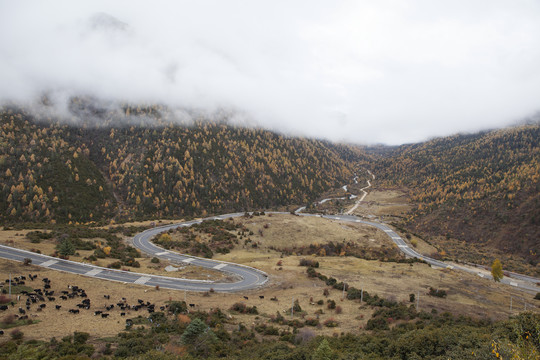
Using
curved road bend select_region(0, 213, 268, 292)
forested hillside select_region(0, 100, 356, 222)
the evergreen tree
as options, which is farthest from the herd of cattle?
forested hillside select_region(0, 100, 356, 222)

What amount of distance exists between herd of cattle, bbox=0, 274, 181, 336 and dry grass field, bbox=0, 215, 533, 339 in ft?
1.49

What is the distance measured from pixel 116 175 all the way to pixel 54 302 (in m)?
148

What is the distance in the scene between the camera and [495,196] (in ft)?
401

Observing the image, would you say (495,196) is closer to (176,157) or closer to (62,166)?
(176,157)

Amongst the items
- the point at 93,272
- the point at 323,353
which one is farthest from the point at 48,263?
the point at 323,353

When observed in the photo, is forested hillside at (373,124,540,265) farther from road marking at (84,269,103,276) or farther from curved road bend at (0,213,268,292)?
road marking at (84,269,103,276)

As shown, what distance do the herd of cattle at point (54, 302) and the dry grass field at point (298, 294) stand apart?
0.45m

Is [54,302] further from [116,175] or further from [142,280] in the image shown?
[116,175]

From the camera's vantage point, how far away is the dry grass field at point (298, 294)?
29172 mm

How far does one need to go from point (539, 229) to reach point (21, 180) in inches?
8328

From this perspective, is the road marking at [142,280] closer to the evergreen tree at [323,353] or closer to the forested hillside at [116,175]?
the evergreen tree at [323,353]

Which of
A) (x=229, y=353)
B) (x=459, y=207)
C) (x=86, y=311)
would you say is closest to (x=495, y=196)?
(x=459, y=207)

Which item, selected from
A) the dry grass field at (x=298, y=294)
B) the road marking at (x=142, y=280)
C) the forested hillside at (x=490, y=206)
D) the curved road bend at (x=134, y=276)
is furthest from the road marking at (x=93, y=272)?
the forested hillside at (x=490, y=206)

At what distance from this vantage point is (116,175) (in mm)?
164500
